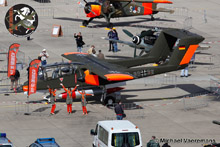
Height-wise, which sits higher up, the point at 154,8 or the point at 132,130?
Answer: the point at 154,8

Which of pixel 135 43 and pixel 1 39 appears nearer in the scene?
pixel 135 43

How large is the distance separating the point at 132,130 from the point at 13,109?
9978 millimetres

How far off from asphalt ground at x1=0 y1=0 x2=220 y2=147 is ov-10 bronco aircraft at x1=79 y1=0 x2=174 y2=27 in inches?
53.1

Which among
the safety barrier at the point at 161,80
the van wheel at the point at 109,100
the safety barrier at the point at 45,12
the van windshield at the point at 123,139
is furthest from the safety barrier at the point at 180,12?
the van windshield at the point at 123,139

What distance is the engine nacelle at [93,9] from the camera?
158 feet

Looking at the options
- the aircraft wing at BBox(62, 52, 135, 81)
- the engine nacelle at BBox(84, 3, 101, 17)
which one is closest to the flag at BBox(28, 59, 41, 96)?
the aircraft wing at BBox(62, 52, 135, 81)

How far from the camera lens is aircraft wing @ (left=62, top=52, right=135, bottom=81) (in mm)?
29766

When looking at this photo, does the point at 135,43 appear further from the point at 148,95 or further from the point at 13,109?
the point at 13,109

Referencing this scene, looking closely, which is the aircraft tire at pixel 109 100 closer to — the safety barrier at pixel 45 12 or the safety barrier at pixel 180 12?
the safety barrier at pixel 45 12

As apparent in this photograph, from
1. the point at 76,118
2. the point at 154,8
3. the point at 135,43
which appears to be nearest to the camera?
the point at 76,118

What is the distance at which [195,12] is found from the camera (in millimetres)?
57969

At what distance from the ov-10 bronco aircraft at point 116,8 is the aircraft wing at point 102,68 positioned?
13.8m

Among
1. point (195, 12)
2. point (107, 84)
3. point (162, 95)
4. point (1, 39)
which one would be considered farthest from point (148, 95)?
point (195, 12)

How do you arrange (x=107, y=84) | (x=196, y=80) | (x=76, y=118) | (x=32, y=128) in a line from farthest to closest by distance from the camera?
(x=196, y=80) < (x=107, y=84) < (x=76, y=118) < (x=32, y=128)
